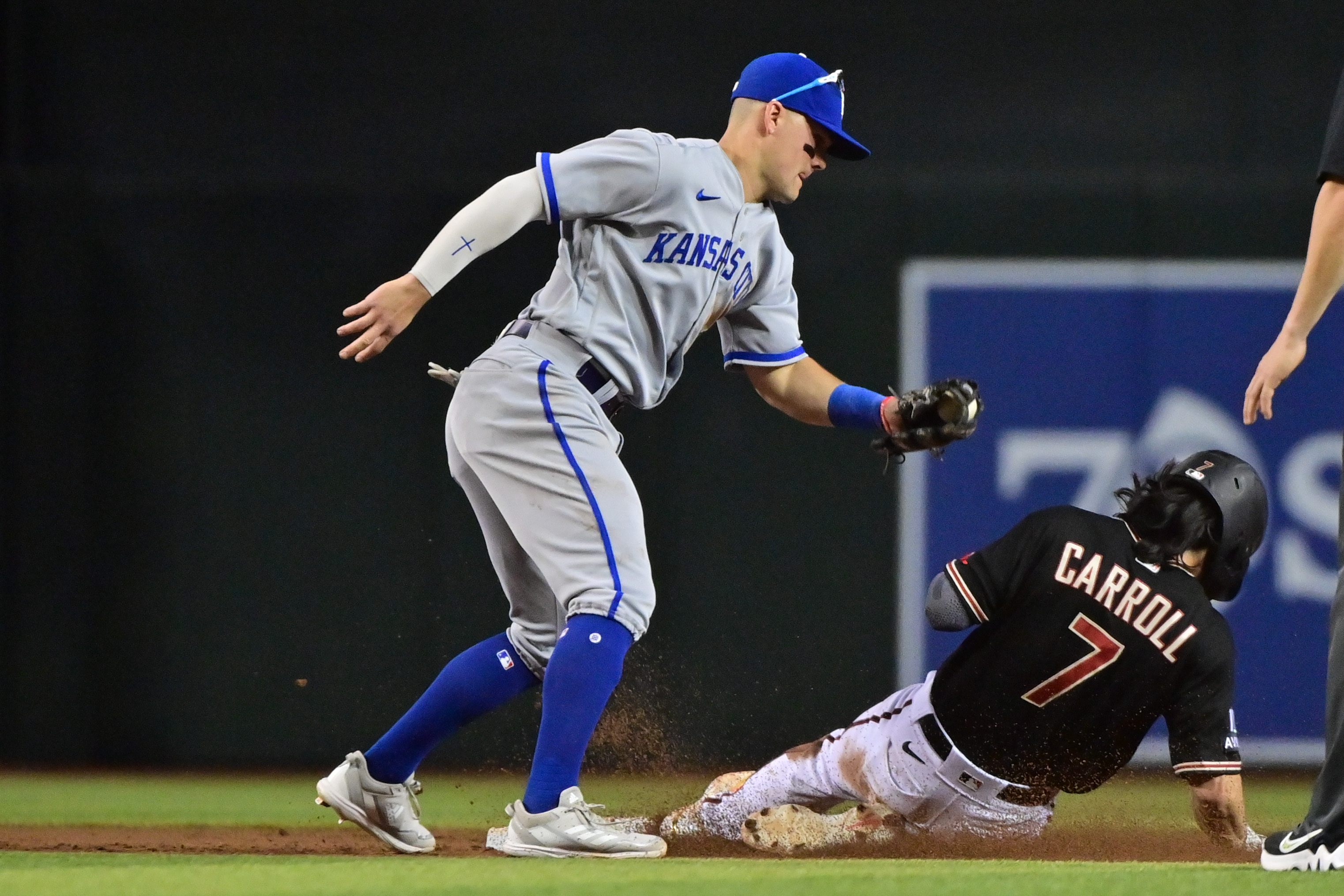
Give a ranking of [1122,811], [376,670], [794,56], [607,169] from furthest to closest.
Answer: [376,670], [1122,811], [794,56], [607,169]

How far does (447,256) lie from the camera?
8.87ft

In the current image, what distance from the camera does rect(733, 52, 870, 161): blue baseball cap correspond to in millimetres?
3066

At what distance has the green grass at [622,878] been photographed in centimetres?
215

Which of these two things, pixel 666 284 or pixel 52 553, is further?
pixel 52 553

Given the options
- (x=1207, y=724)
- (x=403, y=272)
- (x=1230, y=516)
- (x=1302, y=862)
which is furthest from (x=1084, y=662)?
(x=403, y=272)

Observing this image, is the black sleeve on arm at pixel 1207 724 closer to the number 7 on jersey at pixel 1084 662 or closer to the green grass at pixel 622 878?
the number 7 on jersey at pixel 1084 662

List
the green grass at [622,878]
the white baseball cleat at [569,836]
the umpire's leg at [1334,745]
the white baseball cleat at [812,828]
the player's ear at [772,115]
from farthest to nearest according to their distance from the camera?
the white baseball cleat at [812,828], the player's ear at [772,115], the white baseball cleat at [569,836], the umpire's leg at [1334,745], the green grass at [622,878]

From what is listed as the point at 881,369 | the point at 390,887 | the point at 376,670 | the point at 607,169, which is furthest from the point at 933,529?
the point at 390,887

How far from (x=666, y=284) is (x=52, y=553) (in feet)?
10.3

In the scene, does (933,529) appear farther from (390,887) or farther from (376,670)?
(390,887)

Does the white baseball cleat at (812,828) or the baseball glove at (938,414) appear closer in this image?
the baseball glove at (938,414)

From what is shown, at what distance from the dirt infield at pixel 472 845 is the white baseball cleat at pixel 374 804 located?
46 millimetres

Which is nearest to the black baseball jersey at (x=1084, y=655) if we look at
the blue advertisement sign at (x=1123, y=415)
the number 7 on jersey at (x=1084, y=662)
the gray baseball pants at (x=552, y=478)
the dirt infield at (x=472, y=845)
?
the number 7 on jersey at (x=1084, y=662)

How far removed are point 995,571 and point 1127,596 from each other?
24 cm
